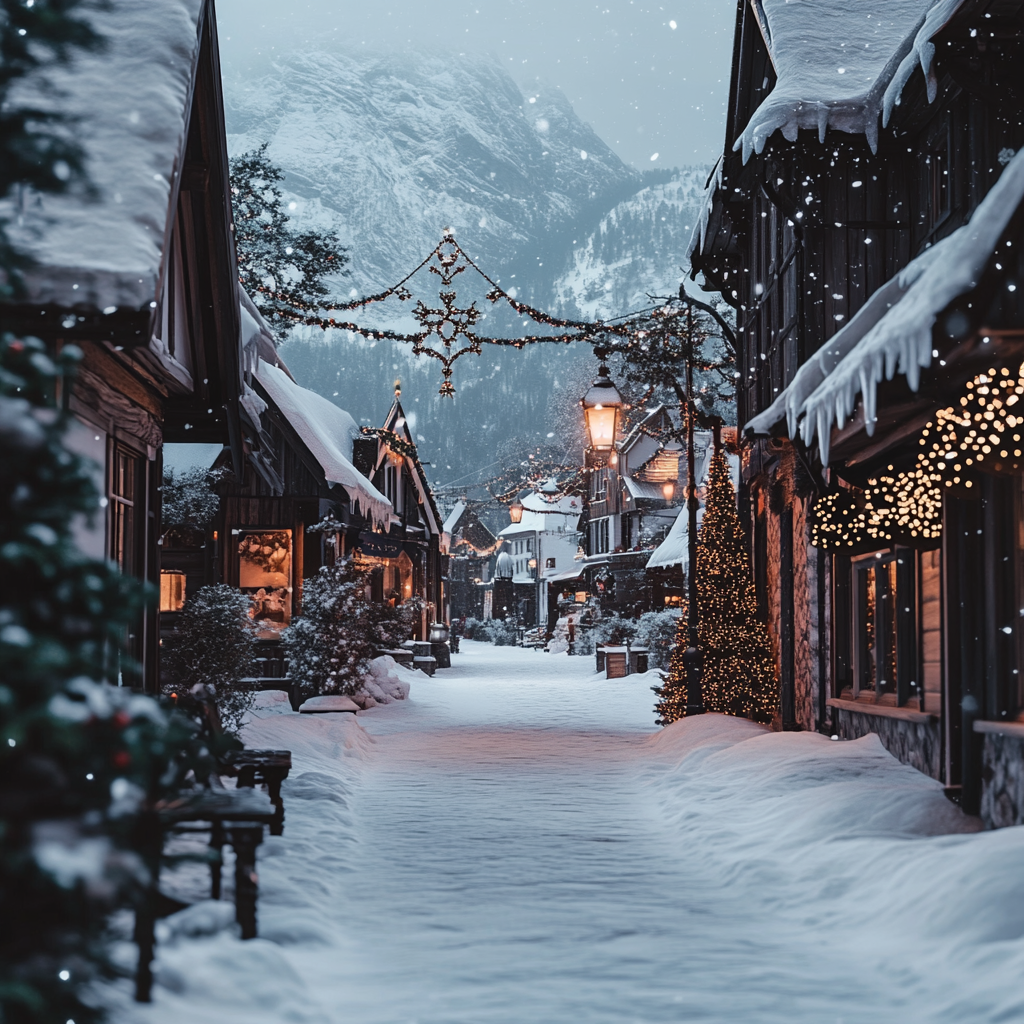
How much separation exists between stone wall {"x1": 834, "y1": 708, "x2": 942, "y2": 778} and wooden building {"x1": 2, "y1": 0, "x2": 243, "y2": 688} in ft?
22.5

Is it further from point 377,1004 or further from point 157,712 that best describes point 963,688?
point 157,712

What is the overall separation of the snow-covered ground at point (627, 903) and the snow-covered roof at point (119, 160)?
3.49 meters

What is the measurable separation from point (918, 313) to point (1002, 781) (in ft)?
11.4

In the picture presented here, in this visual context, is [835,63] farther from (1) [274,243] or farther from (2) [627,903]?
(1) [274,243]

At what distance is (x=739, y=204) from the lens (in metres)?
18.2

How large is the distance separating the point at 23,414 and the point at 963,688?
25.7ft

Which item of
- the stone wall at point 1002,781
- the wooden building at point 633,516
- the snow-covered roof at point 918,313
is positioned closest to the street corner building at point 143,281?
the snow-covered roof at point 918,313

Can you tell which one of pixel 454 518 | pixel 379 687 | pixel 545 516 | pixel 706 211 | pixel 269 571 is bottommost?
pixel 379 687

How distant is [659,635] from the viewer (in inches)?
1287

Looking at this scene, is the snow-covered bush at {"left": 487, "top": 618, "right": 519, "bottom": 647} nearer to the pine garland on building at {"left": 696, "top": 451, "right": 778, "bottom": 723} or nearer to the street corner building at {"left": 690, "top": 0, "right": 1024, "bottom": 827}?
the street corner building at {"left": 690, "top": 0, "right": 1024, "bottom": 827}

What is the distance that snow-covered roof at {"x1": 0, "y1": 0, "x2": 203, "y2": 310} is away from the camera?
6.58m

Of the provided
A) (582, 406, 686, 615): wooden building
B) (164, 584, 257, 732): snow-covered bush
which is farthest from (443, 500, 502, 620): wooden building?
(164, 584, 257, 732): snow-covered bush

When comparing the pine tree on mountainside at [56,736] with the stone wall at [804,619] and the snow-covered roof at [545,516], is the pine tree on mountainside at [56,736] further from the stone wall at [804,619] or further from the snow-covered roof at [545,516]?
the snow-covered roof at [545,516]

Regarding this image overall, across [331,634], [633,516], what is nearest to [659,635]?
[331,634]
